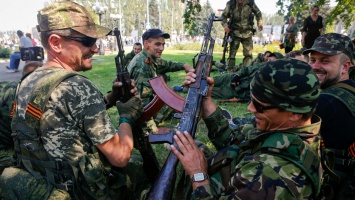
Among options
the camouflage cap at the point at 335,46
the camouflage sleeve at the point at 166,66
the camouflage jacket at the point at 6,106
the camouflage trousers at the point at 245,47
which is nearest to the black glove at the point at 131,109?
the camouflage cap at the point at 335,46

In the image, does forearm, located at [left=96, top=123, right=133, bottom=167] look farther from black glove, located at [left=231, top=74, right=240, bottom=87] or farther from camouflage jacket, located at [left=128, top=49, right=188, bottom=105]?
black glove, located at [left=231, top=74, right=240, bottom=87]

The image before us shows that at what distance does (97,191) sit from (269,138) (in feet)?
5.05

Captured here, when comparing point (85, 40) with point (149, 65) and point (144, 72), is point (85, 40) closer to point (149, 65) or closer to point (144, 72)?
point (144, 72)

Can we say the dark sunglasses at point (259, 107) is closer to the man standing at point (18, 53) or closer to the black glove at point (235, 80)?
the black glove at point (235, 80)

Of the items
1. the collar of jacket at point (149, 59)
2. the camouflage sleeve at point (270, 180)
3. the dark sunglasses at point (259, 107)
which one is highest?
the collar of jacket at point (149, 59)

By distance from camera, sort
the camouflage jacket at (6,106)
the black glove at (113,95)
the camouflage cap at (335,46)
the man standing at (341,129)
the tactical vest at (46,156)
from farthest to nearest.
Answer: the camouflage jacket at (6,106), the black glove at (113,95), the camouflage cap at (335,46), the man standing at (341,129), the tactical vest at (46,156)

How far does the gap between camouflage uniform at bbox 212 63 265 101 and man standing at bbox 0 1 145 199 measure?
212 inches

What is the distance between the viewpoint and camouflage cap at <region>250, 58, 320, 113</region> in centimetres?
166

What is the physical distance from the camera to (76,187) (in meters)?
2.36

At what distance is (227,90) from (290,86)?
19.9 ft

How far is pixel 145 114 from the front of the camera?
3416mm

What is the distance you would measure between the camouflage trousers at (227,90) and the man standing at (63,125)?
5.42m

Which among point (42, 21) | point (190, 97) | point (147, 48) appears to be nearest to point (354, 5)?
point (147, 48)

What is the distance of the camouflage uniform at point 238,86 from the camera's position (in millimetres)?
7258
